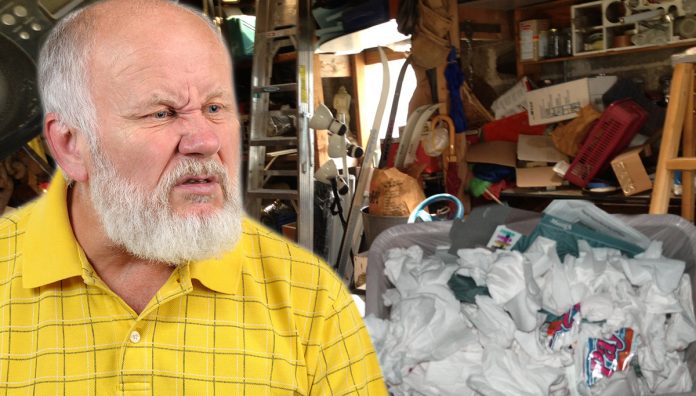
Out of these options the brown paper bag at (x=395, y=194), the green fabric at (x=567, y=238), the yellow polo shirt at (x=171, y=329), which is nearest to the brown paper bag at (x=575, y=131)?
the brown paper bag at (x=395, y=194)

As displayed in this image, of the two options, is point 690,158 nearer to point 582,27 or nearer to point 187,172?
point 582,27

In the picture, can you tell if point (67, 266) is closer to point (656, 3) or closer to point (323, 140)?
point (656, 3)

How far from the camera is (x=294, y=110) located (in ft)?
13.3

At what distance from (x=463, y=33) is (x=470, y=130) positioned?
61 centimetres

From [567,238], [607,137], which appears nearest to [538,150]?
Result: [607,137]

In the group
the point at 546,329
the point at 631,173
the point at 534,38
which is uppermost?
the point at 534,38

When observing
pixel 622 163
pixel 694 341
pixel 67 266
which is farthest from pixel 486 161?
pixel 67 266

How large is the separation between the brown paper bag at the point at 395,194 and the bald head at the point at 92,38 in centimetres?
251

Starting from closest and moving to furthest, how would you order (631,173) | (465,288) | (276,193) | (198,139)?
(198,139) → (465,288) → (631,173) → (276,193)

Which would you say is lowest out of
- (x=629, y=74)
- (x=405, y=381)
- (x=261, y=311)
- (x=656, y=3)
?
(x=405, y=381)

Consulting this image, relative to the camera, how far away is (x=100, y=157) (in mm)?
902

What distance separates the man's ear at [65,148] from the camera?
36.6 inches

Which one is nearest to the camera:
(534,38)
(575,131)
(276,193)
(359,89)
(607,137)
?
(607,137)

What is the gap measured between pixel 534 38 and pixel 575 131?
0.74 m
